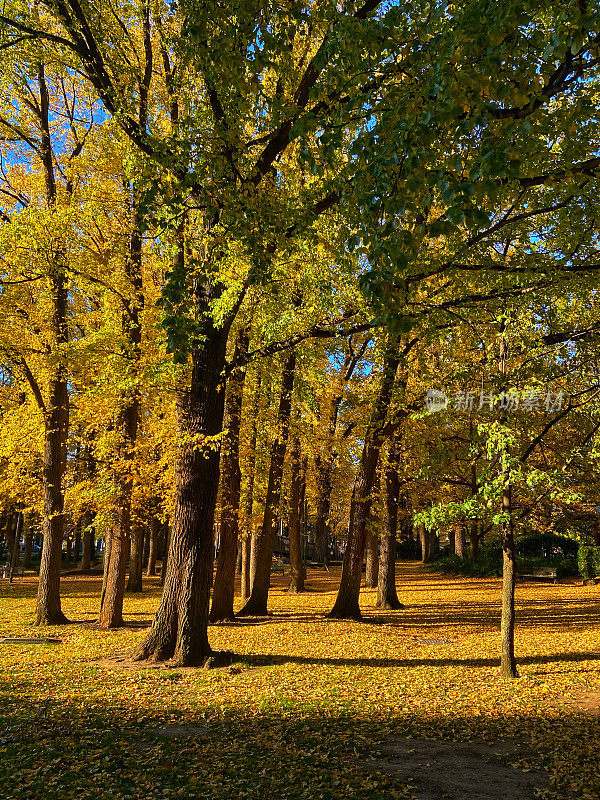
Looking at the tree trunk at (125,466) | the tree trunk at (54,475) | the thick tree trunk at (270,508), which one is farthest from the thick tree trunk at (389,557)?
A: the tree trunk at (54,475)

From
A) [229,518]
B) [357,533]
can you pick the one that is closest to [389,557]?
[357,533]

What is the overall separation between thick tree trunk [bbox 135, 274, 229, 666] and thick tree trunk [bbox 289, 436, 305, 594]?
32.3 ft

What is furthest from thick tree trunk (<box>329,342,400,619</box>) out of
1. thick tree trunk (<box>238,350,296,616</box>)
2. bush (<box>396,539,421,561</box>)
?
bush (<box>396,539,421,561</box>)

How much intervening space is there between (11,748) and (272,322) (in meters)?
6.55

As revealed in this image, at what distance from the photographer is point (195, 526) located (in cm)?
907

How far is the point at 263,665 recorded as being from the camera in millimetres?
9633

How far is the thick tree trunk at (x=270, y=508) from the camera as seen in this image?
15.9m

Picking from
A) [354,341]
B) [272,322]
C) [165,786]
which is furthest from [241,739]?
[354,341]

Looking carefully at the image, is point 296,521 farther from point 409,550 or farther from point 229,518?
point 409,550

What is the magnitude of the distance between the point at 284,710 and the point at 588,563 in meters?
21.4

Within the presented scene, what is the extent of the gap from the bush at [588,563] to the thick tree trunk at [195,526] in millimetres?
20163

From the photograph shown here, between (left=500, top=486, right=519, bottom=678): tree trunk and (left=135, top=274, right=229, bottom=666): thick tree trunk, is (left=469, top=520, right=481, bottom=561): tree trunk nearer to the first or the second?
(left=500, top=486, right=519, bottom=678): tree trunk

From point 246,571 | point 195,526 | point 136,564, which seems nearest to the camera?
point 195,526

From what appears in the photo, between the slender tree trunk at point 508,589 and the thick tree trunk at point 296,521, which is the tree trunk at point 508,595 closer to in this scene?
the slender tree trunk at point 508,589
